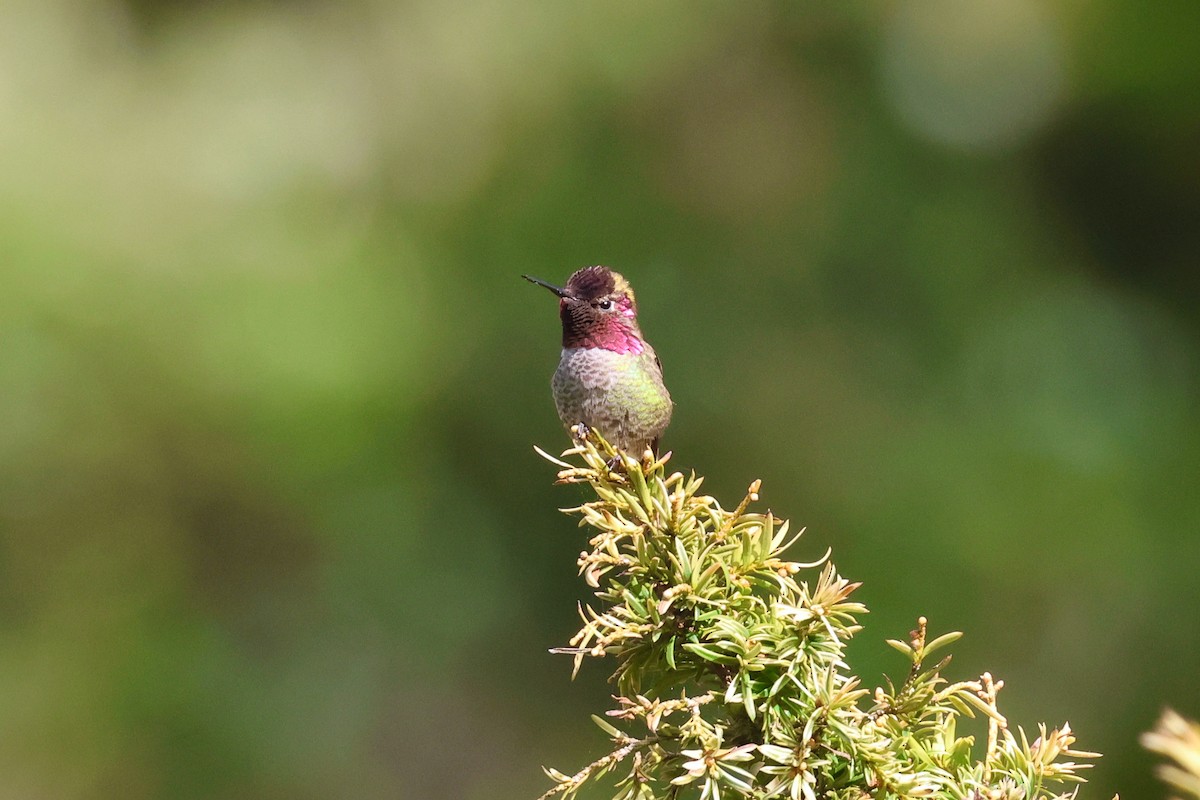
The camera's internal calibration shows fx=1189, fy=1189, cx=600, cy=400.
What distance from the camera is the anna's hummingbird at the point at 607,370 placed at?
213 centimetres

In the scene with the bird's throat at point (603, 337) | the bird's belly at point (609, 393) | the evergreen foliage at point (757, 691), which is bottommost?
the bird's belly at point (609, 393)

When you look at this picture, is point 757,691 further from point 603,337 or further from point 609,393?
point 603,337

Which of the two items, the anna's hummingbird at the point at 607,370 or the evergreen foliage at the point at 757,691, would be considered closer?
the evergreen foliage at the point at 757,691

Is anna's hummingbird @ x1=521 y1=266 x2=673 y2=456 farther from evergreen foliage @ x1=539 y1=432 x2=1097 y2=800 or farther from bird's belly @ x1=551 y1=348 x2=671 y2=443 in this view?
evergreen foliage @ x1=539 y1=432 x2=1097 y2=800

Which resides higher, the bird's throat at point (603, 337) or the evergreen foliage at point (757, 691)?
the evergreen foliage at point (757, 691)

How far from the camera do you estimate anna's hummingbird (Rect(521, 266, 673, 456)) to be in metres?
2.13


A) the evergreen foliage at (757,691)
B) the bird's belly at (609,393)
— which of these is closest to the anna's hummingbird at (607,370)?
the bird's belly at (609,393)

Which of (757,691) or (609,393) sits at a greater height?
(757,691)

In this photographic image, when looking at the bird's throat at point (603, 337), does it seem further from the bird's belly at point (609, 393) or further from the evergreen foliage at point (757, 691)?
the evergreen foliage at point (757, 691)

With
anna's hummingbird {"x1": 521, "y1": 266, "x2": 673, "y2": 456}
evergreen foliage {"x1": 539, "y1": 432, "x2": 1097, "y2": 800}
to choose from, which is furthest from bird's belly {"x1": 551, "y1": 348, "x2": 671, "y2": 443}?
evergreen foliage {"x1": 539, "y1": 432, "x2": 1097, "y2": 800}

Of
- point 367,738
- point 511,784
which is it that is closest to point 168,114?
point 367,738

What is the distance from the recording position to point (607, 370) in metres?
2.15

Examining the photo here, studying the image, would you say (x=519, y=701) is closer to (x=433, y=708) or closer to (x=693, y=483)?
(x=433, y=708)

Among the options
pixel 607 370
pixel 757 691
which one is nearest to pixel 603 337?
pixel 607 370
